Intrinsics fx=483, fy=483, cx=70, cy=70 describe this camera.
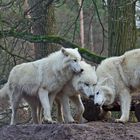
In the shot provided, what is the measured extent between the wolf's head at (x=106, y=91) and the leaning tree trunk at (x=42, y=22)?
5172 millimetres

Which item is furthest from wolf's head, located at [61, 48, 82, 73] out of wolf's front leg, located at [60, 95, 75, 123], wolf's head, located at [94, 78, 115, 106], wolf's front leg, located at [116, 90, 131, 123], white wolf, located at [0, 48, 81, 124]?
wolf's front leg, located at [116, 90, 131, 123]

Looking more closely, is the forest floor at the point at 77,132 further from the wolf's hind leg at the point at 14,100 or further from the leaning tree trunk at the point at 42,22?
the leaning tree trunk at the point at 42,22

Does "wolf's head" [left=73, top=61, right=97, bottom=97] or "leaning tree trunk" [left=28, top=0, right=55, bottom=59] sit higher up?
"leaning tree trunk" [left=28, top=0, right=55, bottom=59]

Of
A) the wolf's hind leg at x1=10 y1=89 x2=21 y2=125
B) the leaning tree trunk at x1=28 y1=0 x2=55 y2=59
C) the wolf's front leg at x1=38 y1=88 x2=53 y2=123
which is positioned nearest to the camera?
the wolf's front leg at x1=38 y1=88 x2=53 y2=123

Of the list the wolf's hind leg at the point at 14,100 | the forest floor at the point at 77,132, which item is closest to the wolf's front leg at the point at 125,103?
the forest floor at the point at 77,132

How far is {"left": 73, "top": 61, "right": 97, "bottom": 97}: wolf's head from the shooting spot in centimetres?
850

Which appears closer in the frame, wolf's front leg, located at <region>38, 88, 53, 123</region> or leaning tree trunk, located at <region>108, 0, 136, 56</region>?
wolf's front leg, located at <region>38, 88, 53, 123</region>

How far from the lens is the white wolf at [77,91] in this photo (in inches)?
335

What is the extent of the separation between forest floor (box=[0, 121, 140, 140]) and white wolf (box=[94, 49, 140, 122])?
0.92m

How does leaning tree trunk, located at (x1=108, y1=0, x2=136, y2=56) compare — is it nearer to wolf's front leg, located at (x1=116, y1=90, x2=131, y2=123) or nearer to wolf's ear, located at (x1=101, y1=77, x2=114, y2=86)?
wolf's ear, located at (x1=101, y1=77, x2=114, y2=86)

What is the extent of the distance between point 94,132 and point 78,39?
60.6ft

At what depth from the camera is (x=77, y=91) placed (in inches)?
342

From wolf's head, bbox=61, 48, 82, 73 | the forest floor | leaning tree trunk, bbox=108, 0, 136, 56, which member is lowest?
the forest floor

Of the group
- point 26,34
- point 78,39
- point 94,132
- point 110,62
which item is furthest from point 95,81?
point 78,39
